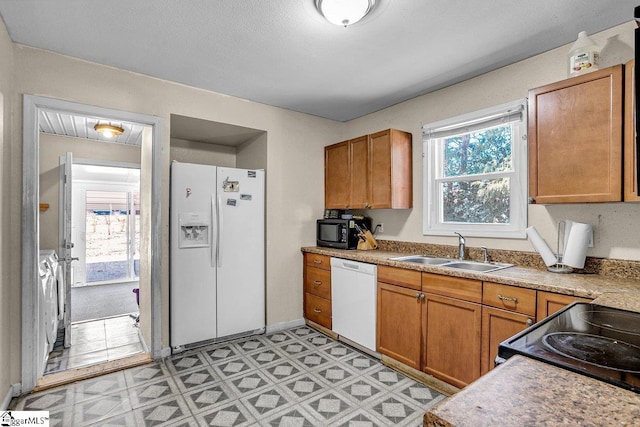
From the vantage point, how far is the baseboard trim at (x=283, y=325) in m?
3.52

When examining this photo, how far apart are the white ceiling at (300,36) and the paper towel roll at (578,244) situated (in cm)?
127

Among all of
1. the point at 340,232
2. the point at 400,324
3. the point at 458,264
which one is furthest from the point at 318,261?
the point at 458,264

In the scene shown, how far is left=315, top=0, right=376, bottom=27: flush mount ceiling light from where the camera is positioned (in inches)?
70.9

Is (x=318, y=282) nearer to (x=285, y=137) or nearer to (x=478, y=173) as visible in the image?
(x=285, y=137)

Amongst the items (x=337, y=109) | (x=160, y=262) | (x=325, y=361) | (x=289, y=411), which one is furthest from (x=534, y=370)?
(x=337, y=109)

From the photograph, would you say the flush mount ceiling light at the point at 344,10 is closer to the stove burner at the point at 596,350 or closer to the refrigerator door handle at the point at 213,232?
the stove burner at the point at 596,350

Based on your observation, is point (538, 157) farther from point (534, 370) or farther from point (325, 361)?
point (325, 361)

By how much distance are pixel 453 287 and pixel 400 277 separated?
1.51 ft

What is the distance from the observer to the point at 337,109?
3.68m

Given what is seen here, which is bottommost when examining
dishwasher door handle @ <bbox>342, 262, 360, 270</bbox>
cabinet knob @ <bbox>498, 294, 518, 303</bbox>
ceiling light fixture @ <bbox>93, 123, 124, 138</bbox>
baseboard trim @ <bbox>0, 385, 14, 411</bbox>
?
baseboard trim @ <bbox>0, 385, 14, 411</bbox>

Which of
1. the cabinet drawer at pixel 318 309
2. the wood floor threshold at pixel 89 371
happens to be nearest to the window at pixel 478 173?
the cabinet drawer at pixel 318 309

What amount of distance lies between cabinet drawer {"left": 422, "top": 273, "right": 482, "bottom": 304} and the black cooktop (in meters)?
0.88

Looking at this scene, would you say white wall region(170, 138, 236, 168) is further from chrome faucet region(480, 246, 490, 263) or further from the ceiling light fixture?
chrome faucet region(480, 246, 490, 263)

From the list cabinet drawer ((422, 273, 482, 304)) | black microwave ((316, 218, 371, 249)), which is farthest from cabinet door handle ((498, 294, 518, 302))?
black microwave ((316, 218, 371, 249))
